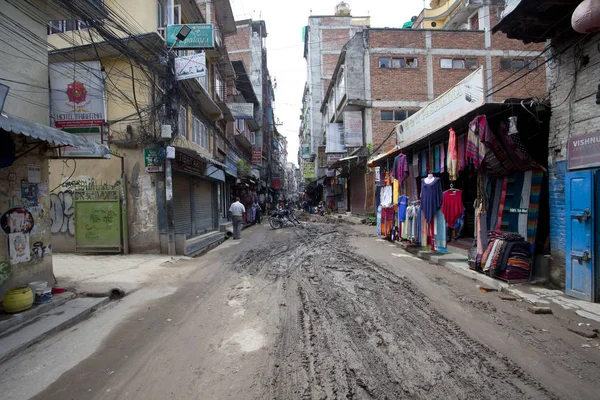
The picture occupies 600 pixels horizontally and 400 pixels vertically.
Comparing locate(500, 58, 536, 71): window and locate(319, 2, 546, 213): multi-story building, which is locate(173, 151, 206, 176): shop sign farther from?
locate(500, 58, 536, 71): window

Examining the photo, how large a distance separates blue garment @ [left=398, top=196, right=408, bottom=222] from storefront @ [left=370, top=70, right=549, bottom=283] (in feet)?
3.22

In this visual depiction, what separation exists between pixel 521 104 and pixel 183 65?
8865 mm

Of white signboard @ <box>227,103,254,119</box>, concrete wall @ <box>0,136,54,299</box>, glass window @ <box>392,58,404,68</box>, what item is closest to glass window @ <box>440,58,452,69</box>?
glass window @ <box>392,58,404,68</box>

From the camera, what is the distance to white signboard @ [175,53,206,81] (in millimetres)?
9766

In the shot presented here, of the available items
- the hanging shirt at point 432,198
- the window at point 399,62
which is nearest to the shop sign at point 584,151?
the hanging shirt at point 432,198

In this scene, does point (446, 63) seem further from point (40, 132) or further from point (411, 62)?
point (40, 132)

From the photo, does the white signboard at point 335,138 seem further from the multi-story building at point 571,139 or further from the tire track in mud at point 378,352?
the tire track in mud at point 378,352

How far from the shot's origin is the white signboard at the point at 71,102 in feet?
25.2

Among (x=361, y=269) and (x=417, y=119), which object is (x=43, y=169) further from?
(x=417, y=119)

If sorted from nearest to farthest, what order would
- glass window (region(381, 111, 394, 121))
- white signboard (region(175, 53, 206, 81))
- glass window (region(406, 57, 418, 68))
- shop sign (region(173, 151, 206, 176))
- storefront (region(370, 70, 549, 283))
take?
storefront (region(370, 70, 549, 283)) < white signboard (region(175, 53, 206, 81)) < shop sign (region(173, 151, 206, 176)) < glass window (region(381, 111, 394, 121)) < glass window (region(406, 57, 418, 68))

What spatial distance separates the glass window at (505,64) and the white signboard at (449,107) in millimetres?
18806

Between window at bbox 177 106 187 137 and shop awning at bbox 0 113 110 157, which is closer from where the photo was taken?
shop awning at bbox 0 113 110 157

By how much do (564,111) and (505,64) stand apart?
24.3 meters

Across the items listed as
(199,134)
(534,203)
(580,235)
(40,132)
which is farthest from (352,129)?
(40,132)
